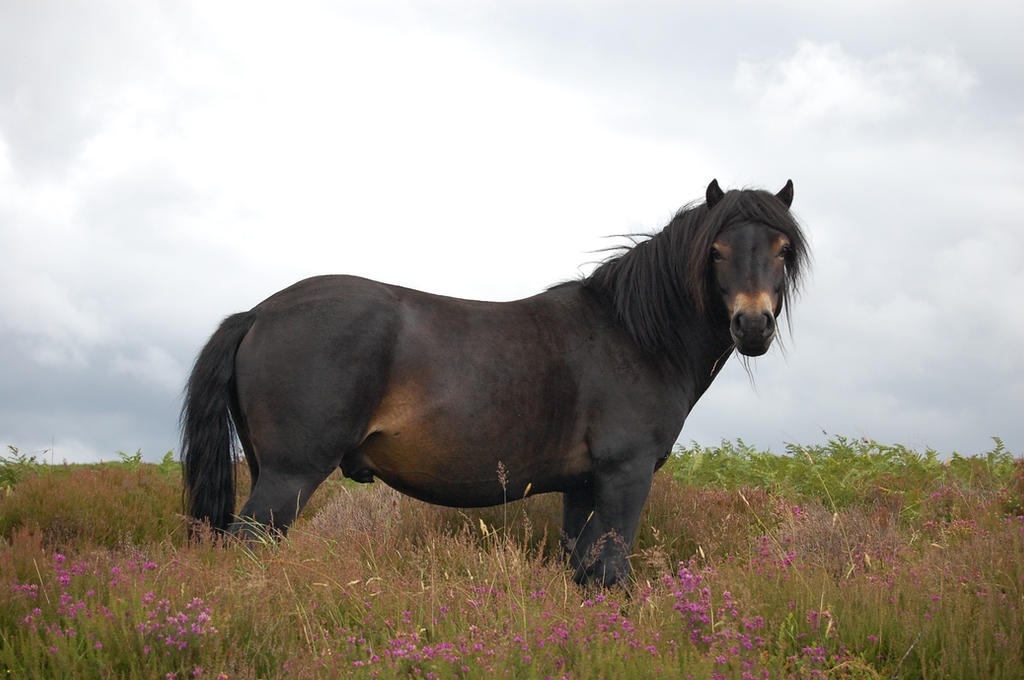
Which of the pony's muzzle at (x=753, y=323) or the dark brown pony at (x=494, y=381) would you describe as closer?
the dark brown pony at (x=494, y=381)

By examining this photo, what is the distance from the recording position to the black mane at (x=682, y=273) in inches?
218

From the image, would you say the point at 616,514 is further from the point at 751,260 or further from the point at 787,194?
the point at 787,194

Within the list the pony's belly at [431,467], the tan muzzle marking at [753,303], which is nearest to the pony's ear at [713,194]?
the tan muzzle marking at [753,303]

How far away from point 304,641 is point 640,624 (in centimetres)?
160

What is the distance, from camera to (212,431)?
17.3 ft

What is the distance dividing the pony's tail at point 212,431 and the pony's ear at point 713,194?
10.3 feet

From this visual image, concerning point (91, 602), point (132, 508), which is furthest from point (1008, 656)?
point (132, 508)

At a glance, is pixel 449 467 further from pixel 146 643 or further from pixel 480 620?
pixel 146 643

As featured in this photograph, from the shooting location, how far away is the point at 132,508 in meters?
8.53

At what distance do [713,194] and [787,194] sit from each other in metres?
0.62

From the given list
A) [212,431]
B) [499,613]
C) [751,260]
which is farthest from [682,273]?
[212,431]

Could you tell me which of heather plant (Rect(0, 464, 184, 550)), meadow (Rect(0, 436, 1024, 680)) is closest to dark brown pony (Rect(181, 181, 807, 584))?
meadow (Rect(0, 436, 1024, 680))

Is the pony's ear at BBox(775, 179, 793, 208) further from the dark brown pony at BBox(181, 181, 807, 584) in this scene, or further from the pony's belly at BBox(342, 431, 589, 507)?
the pony's belly at BBox(342, 431, 589, 507)

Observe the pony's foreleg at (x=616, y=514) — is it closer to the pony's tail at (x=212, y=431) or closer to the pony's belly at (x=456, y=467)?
the pony's belly at (x=456, y=467)
